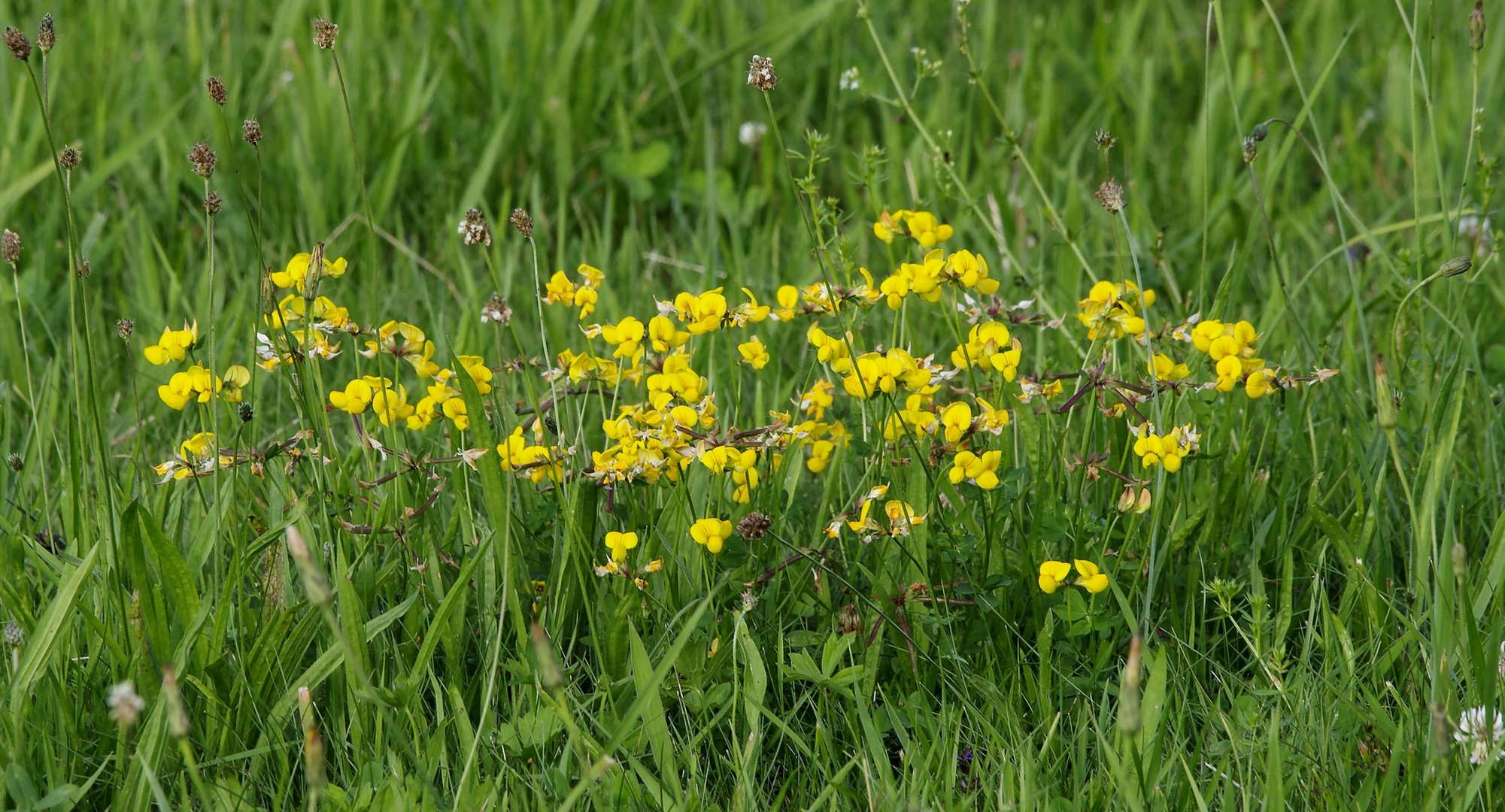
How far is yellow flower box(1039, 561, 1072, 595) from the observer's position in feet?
5.79

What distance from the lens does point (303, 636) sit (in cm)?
179

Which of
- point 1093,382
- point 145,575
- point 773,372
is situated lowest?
point 773,372

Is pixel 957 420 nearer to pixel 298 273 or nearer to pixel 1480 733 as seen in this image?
pixel 1480 733

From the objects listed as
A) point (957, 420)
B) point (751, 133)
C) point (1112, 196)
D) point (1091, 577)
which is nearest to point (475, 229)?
point (957, 420)

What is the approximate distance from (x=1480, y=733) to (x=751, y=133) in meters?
2.58

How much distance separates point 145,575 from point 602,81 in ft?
8.31

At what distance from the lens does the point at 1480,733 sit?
163 cm

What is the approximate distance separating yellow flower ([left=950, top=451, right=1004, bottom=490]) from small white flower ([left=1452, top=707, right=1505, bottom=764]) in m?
0.61

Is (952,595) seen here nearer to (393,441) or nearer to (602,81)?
(393,441)

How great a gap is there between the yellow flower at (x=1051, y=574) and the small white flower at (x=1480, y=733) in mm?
475

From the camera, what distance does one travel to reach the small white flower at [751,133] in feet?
12.2

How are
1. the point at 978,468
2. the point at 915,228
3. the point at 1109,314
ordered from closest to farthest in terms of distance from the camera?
the point at 978,468 < the point at 1109,314 < the point at 915,228

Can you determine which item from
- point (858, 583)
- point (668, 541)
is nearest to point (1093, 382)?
point (858, 583)

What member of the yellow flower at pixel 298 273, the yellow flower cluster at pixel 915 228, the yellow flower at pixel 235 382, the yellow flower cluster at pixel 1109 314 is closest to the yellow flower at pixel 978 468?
the yellow flower cluster at pixel 1109 314
